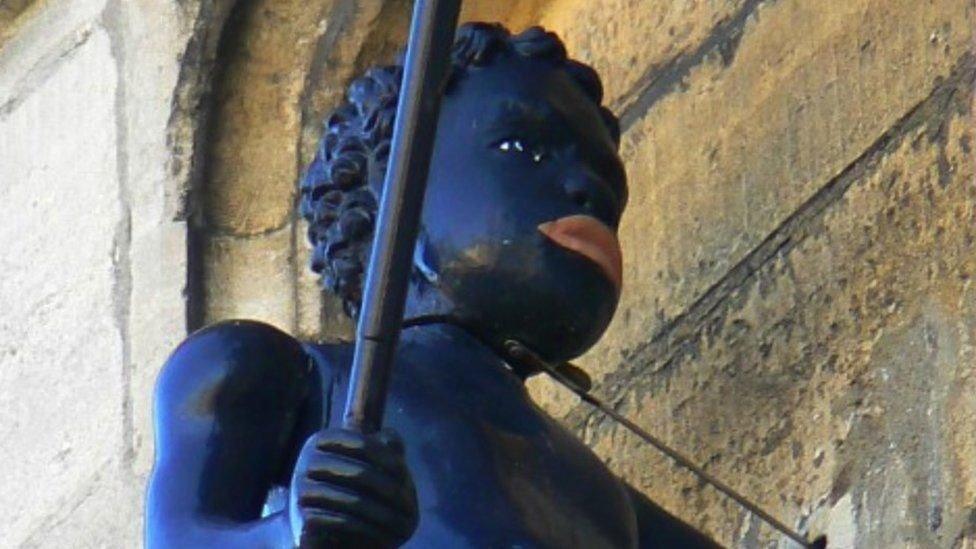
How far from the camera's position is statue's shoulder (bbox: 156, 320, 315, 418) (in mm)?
3133

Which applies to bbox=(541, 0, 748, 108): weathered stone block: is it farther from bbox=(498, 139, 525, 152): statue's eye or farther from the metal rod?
bbox=(498, 139, 525, 152): statue's eye

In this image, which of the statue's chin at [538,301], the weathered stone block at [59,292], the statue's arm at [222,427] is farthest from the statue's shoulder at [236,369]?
the weathered stone block at [59,292]

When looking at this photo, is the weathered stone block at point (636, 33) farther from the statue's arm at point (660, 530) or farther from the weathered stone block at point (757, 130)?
the statue's arm at point (660, 530)

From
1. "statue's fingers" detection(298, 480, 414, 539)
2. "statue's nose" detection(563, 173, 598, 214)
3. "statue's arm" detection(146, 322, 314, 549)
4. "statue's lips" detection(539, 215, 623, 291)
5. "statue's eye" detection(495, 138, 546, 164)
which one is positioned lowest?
"statue's arm" detection(146, 322, 314, 549)

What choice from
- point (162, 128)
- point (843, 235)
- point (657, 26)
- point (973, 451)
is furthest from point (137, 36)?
point (973, 451)

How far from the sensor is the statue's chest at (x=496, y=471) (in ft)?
10.0

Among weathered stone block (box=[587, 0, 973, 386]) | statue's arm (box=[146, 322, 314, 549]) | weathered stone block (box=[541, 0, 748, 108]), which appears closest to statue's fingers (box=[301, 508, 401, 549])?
statue's arm (box=[146, 322, 314, 549])

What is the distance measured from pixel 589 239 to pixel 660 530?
9.8 inches

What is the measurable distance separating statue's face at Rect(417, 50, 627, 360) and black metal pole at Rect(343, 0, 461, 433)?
43 cm

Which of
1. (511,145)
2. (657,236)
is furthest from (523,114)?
(657,236)

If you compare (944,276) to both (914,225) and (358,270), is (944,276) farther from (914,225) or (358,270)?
(358,270)

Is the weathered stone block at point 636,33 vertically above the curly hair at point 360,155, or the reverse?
the curly hair at point 360,155

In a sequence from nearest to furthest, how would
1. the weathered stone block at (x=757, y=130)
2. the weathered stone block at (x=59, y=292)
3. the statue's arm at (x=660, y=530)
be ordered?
1. the statue's arm at (x=660, y=530)
2. the weathered stone block at (x=757, y=130)
3. the weathered stone block at (x=59, y=292)

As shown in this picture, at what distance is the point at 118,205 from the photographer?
13.5ft
